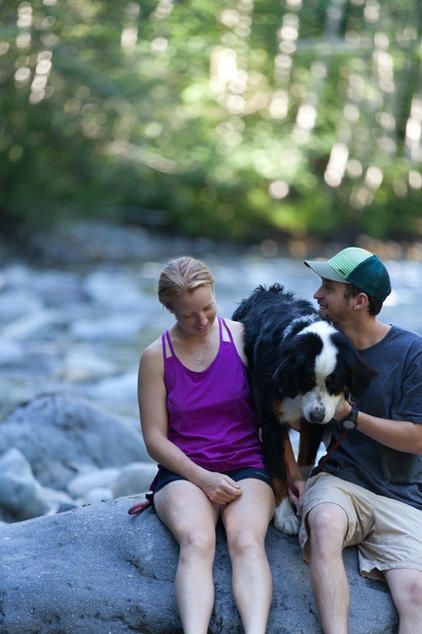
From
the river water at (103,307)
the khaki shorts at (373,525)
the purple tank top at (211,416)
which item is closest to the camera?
the khaki shorts at (373,525)

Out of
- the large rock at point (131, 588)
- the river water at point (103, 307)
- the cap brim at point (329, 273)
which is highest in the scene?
the cap brim at point (329, 273)

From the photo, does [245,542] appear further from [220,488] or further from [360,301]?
[360,301]

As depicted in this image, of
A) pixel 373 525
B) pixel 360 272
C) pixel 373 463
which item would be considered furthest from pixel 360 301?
pixel 373 525

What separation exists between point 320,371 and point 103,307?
459 inches

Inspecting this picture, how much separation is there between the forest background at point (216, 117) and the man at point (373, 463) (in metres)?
16.5

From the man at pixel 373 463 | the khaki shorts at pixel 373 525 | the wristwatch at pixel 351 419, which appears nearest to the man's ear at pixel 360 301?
the man at pixel 373 463

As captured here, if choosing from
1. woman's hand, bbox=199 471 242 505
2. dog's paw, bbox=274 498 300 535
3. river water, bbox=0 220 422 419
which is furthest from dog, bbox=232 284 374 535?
river water, bbox=0 220 422 419

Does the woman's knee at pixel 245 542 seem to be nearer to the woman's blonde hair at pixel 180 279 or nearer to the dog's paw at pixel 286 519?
the dog's paw at pixel 286 519

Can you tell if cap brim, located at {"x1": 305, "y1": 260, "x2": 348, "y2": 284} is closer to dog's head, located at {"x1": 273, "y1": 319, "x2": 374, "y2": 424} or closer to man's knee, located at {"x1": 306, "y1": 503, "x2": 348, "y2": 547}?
dog's head, located at {"x1": 273, "y1": 319, "x2": 374, "y2": 424}

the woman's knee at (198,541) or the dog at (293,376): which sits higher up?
the dog at (293,376)

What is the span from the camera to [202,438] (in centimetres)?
345

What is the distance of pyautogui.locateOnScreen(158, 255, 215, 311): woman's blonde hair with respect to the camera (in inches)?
129

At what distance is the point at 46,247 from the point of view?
20.0 m

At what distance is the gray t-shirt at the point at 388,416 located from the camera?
130 inches
